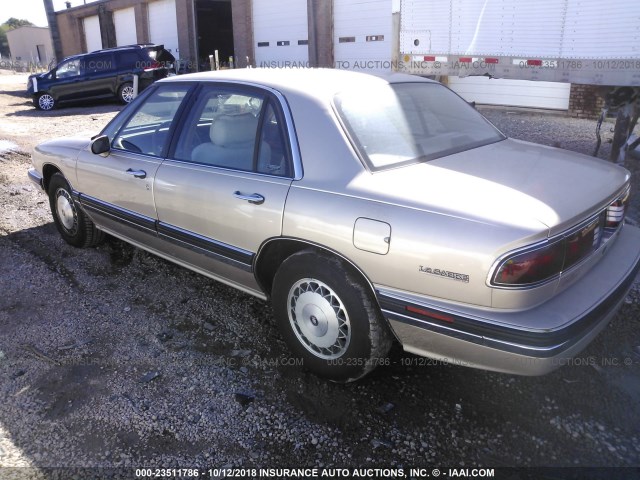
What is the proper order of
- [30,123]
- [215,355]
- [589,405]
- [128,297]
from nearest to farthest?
[589,405] < [215,355] < [128,297] < [30,123]

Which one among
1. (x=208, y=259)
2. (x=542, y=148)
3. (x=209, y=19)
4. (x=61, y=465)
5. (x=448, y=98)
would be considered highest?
(x=209, y=19)

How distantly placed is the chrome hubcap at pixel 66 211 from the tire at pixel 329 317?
9.04 feet

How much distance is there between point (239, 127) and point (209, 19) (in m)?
21.8

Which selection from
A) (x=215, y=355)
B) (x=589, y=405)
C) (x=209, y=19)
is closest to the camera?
(x=589, y=405)

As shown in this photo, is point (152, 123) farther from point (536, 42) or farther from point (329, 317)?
point (536, 42)

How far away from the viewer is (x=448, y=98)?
151 inches

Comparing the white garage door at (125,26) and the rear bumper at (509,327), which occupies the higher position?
the white garage door at (125,26)

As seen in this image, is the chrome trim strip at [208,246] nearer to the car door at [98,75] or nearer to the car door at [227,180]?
the car door at [227,180]

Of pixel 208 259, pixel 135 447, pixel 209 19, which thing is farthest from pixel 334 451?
pixel 209 19

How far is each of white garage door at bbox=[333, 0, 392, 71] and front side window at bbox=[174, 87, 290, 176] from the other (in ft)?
36.5

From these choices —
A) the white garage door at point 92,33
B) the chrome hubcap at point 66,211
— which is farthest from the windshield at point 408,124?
the white garage door at point 92,33

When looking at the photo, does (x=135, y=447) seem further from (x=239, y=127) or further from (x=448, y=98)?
(x=448, y=98)

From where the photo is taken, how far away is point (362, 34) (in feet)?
49.5

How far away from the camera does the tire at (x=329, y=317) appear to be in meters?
2.76
